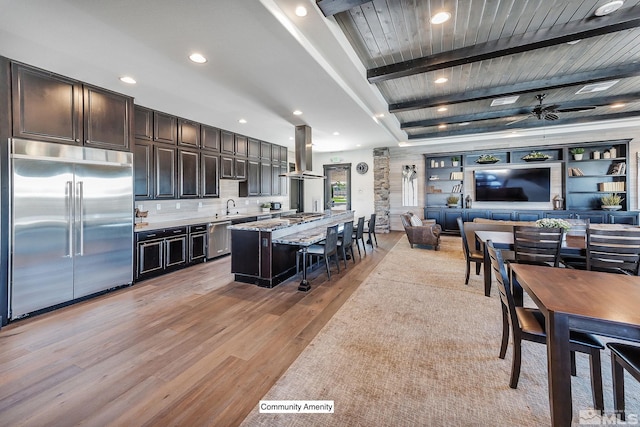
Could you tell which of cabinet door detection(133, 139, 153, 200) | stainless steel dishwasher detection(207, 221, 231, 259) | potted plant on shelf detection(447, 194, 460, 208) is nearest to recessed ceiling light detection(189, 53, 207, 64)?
cabinet door detection(133, 139, 153, 200)

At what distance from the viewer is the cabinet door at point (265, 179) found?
704 centimetres

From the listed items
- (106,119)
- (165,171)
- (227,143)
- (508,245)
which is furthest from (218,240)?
(508,245)

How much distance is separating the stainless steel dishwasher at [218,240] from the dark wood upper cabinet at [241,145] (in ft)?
5.91

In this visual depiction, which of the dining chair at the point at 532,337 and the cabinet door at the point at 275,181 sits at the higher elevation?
the cabinet door at the point at 275,181

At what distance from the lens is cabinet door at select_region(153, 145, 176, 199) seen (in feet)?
14.8

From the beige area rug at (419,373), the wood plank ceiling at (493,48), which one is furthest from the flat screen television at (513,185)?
the beige area rug at (419,373)

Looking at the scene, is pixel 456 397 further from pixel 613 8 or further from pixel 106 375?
pixel 613 8

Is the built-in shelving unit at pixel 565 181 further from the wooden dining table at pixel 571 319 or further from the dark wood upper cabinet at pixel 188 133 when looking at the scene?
the wooden dining table at pixel 571 319

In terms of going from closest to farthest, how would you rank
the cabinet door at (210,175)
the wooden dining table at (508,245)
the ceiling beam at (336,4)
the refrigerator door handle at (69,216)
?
the ceiling beam at (336,4), the wooden dining table at (508,245), the refrigerator door handle at (69,216), the cabinet door at (210,175)

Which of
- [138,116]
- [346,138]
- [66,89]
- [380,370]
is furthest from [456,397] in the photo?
[346,138]

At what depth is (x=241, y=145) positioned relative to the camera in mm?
6375

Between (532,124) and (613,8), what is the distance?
15.9 ft

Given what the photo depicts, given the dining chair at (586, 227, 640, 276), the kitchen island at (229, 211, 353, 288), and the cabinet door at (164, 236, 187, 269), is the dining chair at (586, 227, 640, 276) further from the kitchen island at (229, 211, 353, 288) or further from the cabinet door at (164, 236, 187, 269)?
the cabinet door at (164, 236, 187, 269)

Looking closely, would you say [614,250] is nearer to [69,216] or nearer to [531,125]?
[531,125]
